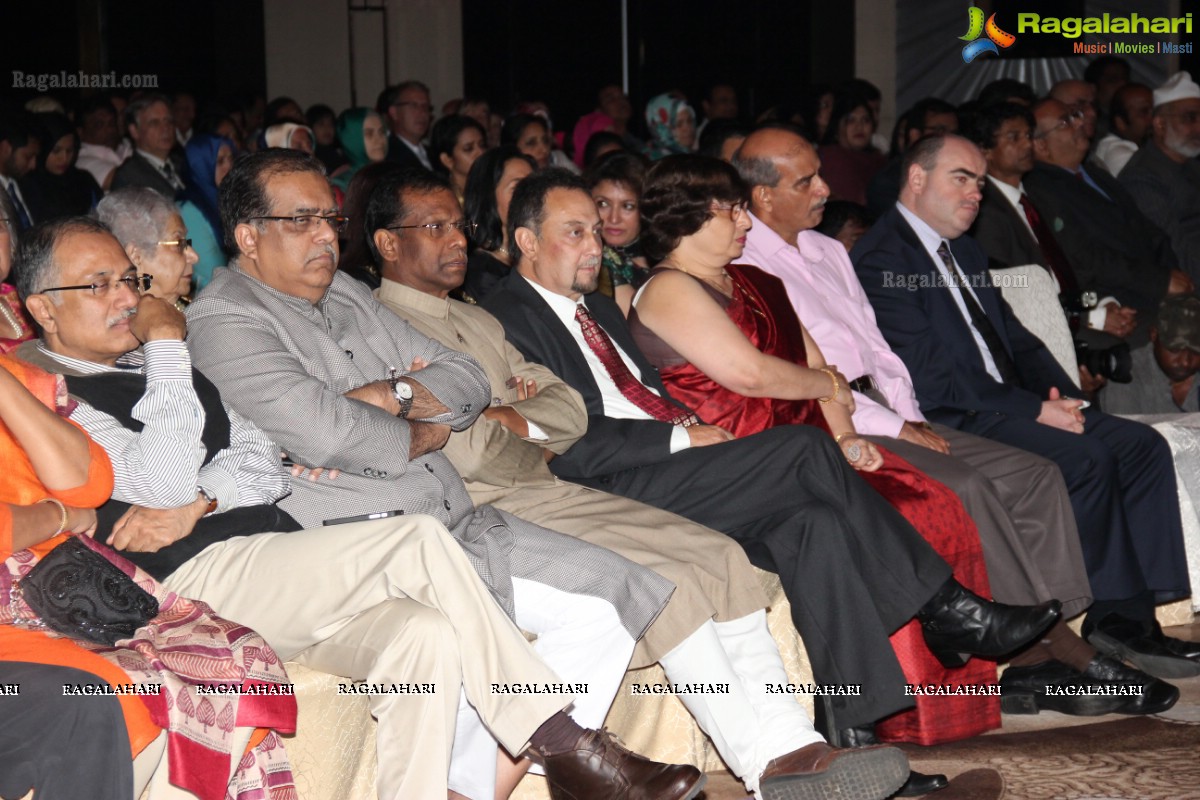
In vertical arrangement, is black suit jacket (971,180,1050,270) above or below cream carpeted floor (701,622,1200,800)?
above

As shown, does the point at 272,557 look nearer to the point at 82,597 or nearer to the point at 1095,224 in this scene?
the point at 82,597

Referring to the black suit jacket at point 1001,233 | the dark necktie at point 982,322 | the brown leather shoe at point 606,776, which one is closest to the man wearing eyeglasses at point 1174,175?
the black suit jacket at point 1001,233

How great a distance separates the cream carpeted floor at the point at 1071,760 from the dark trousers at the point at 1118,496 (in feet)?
1.55

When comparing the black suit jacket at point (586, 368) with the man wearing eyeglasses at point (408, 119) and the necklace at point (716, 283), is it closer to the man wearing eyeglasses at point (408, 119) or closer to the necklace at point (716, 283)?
the necklace at point (716, 283)

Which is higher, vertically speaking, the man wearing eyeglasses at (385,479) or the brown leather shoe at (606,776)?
the man wearing eyeglasses at (385,479)

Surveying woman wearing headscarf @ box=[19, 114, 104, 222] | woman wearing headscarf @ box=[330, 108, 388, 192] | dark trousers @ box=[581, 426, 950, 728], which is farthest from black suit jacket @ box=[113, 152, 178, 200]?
dark trousers @ box=[581, 426, 950, 728]

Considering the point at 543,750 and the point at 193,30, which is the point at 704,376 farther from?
the point at 193,30

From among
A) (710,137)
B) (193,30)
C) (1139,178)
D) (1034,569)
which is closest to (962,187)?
(1034,569)

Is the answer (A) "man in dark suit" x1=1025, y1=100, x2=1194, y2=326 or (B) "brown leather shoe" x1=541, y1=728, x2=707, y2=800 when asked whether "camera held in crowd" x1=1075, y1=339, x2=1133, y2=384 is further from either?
(B) "brown leather shoe" x1=541, y1=728, x2=707, y2=800

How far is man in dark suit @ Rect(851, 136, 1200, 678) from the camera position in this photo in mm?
4027

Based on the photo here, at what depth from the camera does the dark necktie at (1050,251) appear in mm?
5105

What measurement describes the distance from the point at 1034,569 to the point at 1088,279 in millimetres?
2026

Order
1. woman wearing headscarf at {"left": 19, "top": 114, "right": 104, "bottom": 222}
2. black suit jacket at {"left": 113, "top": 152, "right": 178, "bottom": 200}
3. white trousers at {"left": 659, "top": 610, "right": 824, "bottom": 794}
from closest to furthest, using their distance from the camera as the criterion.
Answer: white trousers at {"left": 659, "top": 610, "right": 824, "bottom": 794} < woman wearing headscarf at {"left": 19, "top": 114, "right": 104, "bottom": 222} < black suit jacket at {"left": 113, "top": 152, "right": 178, "bottom": 200}

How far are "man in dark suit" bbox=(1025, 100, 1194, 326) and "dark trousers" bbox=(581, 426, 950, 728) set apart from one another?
251 cm
